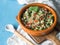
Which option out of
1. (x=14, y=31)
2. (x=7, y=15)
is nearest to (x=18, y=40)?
(x=14, y=31)

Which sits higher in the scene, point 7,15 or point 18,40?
point 7,15

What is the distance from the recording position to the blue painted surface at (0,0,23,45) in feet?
Result: 2.91

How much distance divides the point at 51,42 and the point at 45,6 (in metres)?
0.17

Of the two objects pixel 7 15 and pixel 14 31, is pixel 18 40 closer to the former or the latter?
pixel 14 31

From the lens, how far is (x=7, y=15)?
970 millimetres

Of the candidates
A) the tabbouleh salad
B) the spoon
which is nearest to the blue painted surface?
the spoon

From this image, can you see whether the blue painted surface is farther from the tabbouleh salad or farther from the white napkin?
the tabbouleh salad

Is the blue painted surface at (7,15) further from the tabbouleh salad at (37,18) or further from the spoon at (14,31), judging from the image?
the tabbouleh salad at (37,18)

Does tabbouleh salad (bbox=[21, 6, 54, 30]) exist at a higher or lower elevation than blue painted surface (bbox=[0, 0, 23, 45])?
lower

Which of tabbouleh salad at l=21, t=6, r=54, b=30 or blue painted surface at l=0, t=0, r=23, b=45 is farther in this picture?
blue painted surface at l=0, t=0, r=23, b=45

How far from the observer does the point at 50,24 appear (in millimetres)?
784

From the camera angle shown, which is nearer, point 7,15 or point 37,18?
point 37,18

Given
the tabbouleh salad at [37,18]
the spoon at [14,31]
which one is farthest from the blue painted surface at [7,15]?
the tabbouleh salad at [37,18]

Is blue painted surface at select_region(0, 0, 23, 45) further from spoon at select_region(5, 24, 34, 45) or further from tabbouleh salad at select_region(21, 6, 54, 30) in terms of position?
tabbouleh salad at select_region(21, 6, 54, 30)
